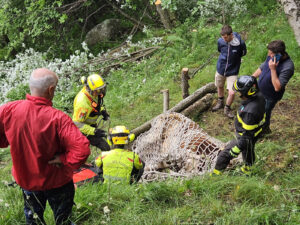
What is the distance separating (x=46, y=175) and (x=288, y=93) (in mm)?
6013

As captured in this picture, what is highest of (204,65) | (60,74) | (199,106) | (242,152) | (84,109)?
(84,109)

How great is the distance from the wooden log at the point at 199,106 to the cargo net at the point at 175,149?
1007 millimetres

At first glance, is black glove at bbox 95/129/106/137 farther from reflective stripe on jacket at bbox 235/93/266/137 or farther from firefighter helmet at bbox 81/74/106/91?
reflective stripe on jacket at bbox 235/93/266/137

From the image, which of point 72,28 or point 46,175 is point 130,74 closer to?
point 72,28

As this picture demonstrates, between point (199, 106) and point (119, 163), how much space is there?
322 centimetres

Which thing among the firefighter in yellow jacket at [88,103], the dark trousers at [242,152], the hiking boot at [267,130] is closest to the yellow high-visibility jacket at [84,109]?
the firefighter in yellow jacket at [88,103]

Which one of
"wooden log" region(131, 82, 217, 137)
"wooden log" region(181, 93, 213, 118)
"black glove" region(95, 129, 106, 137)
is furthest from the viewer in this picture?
"wooden log" region(181, 93, 213, 118)

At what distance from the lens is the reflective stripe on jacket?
13.0 ft

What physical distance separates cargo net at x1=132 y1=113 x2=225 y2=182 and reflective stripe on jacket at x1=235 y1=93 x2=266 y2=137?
92 centimetres

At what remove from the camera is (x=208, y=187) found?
11.9 ft

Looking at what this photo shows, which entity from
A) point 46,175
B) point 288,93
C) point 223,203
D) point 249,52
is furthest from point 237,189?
point 249,52

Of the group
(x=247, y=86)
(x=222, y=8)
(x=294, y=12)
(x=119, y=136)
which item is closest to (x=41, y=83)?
(x=119, y=136)

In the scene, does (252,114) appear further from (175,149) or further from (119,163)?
(119,163)

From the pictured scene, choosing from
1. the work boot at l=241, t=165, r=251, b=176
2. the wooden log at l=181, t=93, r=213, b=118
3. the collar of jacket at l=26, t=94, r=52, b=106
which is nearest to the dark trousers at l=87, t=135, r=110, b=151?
the wooden log at l=181, t=93, r=213, b=118
